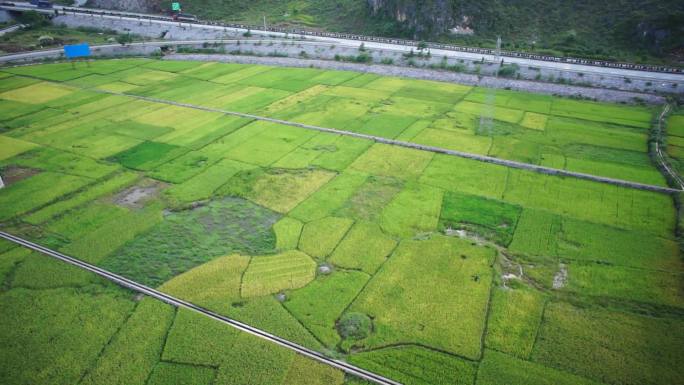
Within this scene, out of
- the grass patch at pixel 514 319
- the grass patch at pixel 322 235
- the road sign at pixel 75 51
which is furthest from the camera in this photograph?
the road sign at pixel 75 51

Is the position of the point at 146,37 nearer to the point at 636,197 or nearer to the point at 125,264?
the point at 125,264

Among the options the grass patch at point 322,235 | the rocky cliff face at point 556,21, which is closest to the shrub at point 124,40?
the rocky cliff face at point 556,21

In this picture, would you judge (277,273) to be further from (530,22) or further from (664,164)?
(530,22)

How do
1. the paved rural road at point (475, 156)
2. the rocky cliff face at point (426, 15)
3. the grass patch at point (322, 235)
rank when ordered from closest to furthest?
the grass patch at point (322, 235) < the paved rural road at point (475, 156) < the rocky cliff face at point (426, 15)

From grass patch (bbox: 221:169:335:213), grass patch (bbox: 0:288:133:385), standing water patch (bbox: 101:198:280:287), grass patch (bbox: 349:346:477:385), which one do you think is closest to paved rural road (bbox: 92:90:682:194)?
grass patch (bbox: 221:169:335:213)

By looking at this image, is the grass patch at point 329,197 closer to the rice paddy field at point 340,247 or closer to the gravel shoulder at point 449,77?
the rice paddy field at point 340,247

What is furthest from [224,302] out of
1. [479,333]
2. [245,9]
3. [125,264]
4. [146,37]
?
[245,9]

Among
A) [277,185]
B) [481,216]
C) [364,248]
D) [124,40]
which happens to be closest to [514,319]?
[364,248]
